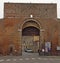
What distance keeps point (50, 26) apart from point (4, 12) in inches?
392

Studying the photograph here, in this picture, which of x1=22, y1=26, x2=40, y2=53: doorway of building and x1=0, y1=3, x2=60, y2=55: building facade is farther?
x1=22, y1=26, x2=40, y2=53: doorway of building

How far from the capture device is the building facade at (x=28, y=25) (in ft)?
214

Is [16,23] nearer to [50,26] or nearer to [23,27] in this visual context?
[23,27]

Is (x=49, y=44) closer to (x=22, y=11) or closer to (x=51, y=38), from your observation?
(x=51, y=38)

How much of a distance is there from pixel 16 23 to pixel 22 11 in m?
2.78

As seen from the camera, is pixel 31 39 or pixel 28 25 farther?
pixel 31 39

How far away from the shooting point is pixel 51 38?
65.4 meters

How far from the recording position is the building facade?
65.2 m

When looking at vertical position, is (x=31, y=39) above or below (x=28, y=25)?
below

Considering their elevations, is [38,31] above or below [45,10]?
below

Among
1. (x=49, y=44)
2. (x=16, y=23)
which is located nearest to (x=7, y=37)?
(x=16, y=23)

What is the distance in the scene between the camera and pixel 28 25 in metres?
66.8

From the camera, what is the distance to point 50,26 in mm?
66062

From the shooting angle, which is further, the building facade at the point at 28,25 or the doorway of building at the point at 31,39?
the doorway of building at the point at 31,39
